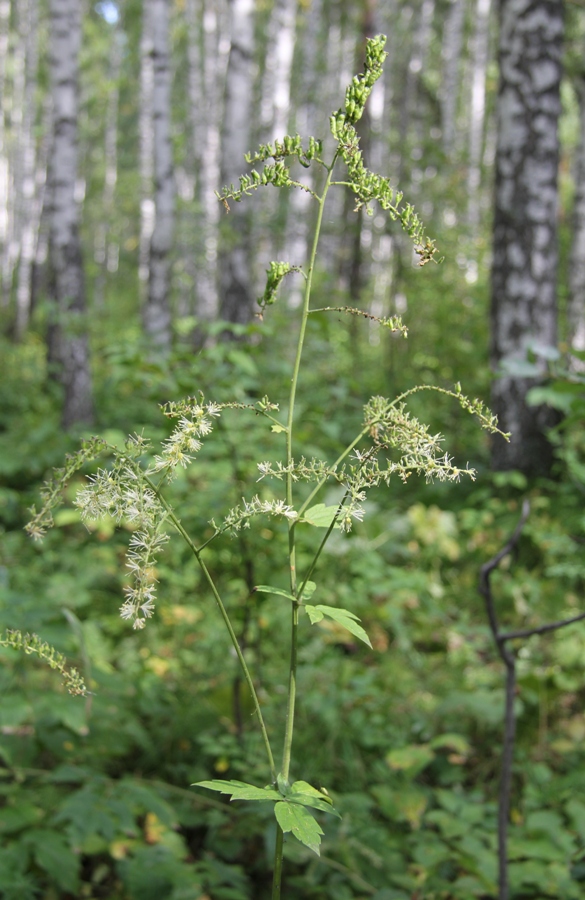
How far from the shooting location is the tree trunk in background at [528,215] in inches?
179

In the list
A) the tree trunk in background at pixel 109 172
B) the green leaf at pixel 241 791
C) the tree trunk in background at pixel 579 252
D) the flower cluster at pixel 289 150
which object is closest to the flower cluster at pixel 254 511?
the green leaf at pixel 241 791

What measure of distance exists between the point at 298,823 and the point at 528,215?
4560 mm

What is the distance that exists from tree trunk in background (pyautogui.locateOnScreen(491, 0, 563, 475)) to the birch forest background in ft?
0.05

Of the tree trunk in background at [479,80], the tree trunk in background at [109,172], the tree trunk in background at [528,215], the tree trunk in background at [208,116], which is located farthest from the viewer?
the tree trunk in background at [109,172]

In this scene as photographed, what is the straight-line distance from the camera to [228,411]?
2779 millimetres

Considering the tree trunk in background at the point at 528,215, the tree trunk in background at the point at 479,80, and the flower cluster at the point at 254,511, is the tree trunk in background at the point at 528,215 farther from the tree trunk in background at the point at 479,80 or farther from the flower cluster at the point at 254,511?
the tree trunk in background at the point at 479,80

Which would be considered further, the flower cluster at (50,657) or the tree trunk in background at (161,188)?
the tree trunk in background at (161,188)

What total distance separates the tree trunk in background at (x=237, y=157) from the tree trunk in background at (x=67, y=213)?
1484 millimetres

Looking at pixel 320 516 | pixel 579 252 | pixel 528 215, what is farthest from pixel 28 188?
pixel 320 516

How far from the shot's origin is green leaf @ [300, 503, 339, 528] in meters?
0.97

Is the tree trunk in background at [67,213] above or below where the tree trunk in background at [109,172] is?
below

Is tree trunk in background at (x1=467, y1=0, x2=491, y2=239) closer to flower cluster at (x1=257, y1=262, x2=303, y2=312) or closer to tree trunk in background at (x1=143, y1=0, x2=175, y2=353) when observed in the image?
tree trunk in background at (x1=143, y1=0, x2=175, y2=353)

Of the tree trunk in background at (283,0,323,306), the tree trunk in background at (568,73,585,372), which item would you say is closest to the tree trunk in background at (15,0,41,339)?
the tree trunk in background at (283,0,323,306)

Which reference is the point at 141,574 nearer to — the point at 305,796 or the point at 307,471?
the point at 307,471
